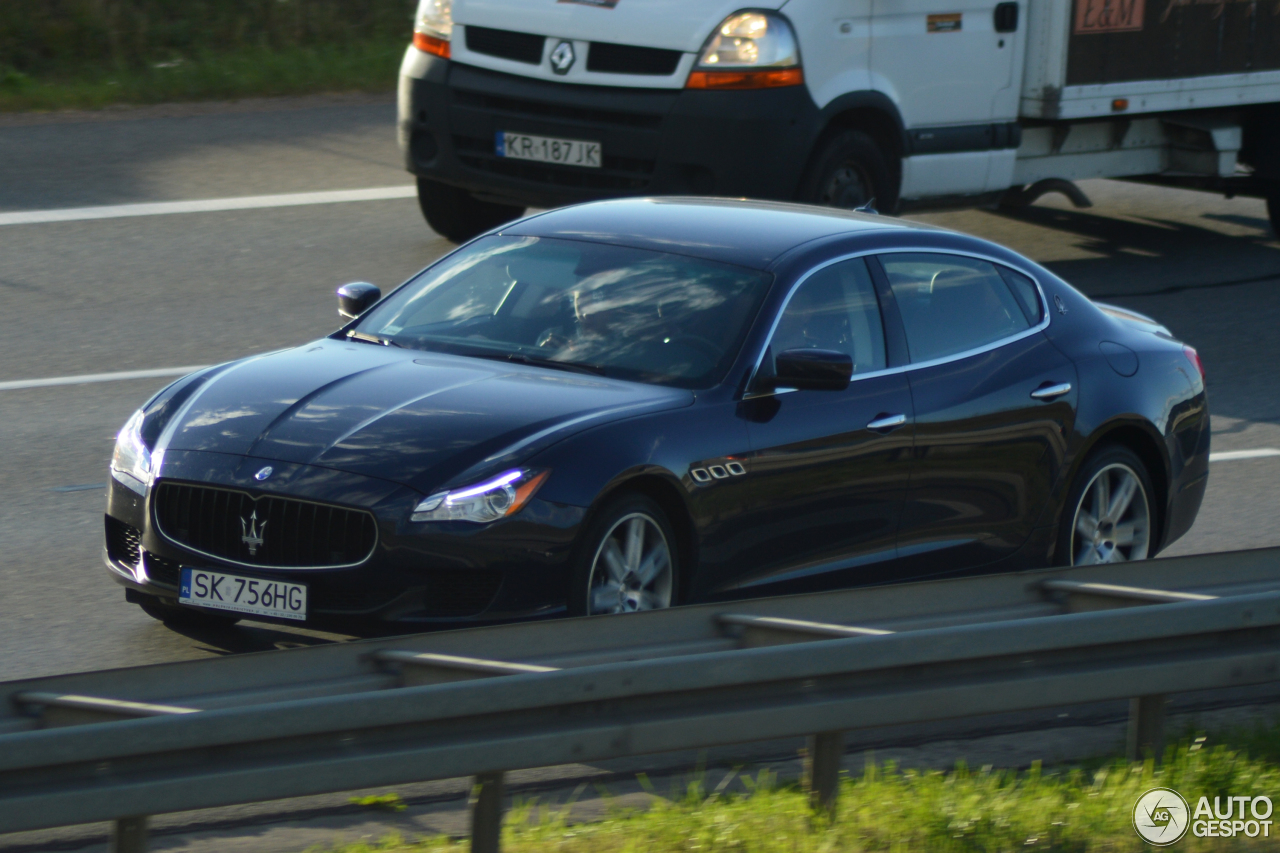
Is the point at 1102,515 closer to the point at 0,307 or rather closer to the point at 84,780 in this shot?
the point at 84,780

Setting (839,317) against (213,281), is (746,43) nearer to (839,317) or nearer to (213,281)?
(213,281)

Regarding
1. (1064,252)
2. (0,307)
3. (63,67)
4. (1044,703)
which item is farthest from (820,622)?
(63,67)

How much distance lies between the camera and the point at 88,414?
938cm

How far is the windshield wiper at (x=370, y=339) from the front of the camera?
6.97m

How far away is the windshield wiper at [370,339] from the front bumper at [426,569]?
1229 mm

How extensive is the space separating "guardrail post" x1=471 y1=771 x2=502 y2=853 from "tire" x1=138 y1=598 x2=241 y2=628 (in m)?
2.11

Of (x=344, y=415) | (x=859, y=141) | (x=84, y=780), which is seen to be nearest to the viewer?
(x=84, y=780)

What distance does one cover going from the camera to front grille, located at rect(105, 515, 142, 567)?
6203 millimetres

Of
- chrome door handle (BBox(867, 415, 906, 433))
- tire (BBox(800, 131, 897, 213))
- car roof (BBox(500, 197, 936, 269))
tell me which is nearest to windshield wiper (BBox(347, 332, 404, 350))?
car roof (BBox(500, 197, 936, 269))

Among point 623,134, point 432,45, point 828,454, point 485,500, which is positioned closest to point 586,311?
point 828,454

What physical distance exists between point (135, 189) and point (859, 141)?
5.24 m

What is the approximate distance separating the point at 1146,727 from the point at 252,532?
100 inches

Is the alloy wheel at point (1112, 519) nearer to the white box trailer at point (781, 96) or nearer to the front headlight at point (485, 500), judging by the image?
the front headlight at point (485, 500)

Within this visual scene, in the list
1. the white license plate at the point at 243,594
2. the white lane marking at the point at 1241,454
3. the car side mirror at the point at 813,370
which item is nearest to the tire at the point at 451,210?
the white lane marking at the point at 1241,454
